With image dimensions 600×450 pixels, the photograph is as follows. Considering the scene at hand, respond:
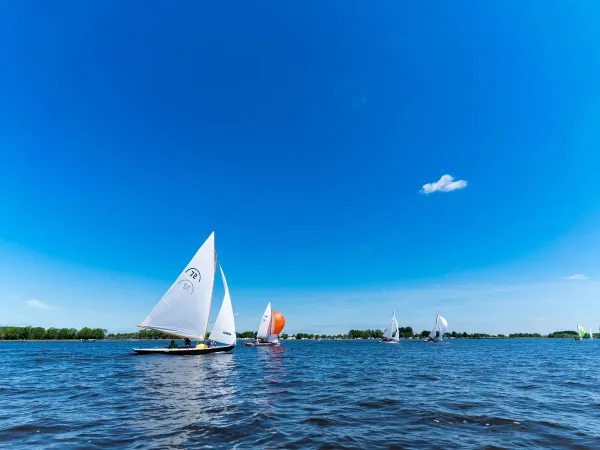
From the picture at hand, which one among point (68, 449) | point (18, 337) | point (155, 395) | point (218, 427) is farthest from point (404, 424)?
point (18, 337)

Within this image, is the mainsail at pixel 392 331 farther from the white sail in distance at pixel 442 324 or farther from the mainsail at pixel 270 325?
the mainsail at pixel 270 325

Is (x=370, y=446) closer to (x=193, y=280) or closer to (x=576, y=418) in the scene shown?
(x=576, y=418)

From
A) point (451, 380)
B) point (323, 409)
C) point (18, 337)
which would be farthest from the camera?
point (18, 337)

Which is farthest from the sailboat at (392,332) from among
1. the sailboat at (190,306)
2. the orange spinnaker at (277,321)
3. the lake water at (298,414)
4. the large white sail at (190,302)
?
the lake water at (298,414)

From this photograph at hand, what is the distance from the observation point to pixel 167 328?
51.9 metres

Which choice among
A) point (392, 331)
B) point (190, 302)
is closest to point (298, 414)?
point (190, 302)

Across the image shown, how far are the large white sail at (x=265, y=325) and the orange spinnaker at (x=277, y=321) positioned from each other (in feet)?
5.07

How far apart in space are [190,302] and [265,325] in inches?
1706

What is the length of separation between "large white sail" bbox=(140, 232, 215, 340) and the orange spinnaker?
132ft

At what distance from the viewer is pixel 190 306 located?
53.5m

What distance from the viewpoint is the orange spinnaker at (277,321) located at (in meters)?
93.7

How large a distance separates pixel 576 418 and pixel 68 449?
20.9 m

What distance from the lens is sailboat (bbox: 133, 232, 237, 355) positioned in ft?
170

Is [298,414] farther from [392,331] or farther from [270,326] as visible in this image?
[392,331]
